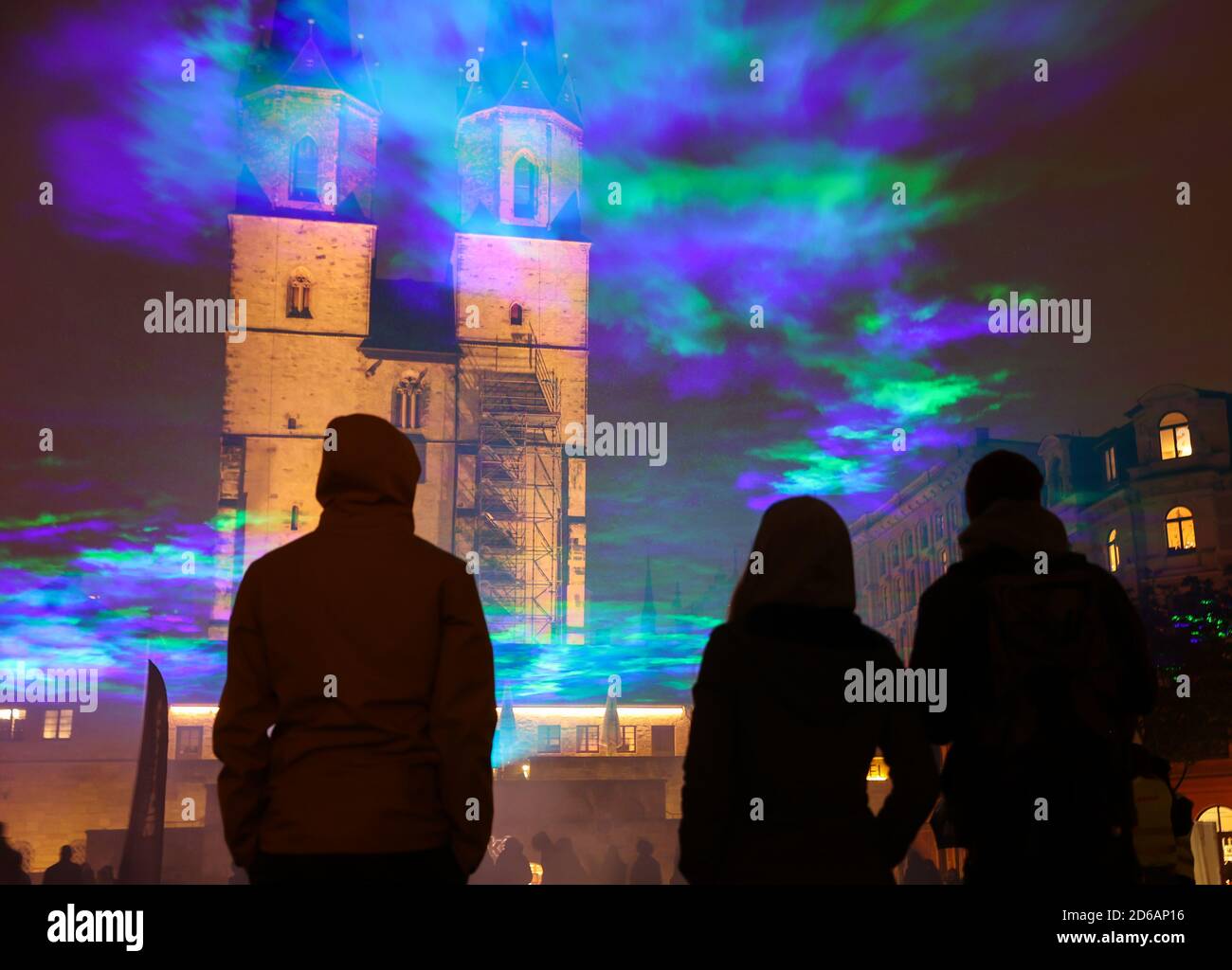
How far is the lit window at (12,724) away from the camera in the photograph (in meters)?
35.0

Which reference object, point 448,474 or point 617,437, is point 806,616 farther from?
point 448,474

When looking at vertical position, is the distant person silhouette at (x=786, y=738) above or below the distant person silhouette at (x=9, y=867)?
above

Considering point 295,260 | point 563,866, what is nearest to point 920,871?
point 563,866

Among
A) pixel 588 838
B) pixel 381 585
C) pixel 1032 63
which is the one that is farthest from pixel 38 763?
pixel 381 585

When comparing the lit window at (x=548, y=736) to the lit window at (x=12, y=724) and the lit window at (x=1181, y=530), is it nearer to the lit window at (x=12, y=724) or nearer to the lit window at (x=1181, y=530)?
the lit window at (x=1181, y=530)

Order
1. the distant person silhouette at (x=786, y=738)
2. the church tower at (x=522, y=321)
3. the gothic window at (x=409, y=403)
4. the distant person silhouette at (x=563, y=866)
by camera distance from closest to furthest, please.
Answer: the distant person silhouette at (x=786, y=738), the distant person silhouette at (x=563, y=866), the church tower at (x=522, y=321), the gothic window at (x=409, y=403)

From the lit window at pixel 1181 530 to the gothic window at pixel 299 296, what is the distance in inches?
1054

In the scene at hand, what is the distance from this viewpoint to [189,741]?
3064cm

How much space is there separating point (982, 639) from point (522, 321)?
123 ft

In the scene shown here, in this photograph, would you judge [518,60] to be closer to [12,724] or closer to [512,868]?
[12,724]

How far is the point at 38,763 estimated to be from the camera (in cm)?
3291

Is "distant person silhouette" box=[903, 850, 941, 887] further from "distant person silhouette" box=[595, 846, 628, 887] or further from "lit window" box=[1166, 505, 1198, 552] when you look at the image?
"lit window" box=[1166, 505, 1198, 552]

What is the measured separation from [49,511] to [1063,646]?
67.9ft

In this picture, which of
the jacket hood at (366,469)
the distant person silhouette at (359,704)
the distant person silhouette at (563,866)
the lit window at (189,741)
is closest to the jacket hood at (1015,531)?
the distant person silhouette at (359,704)
